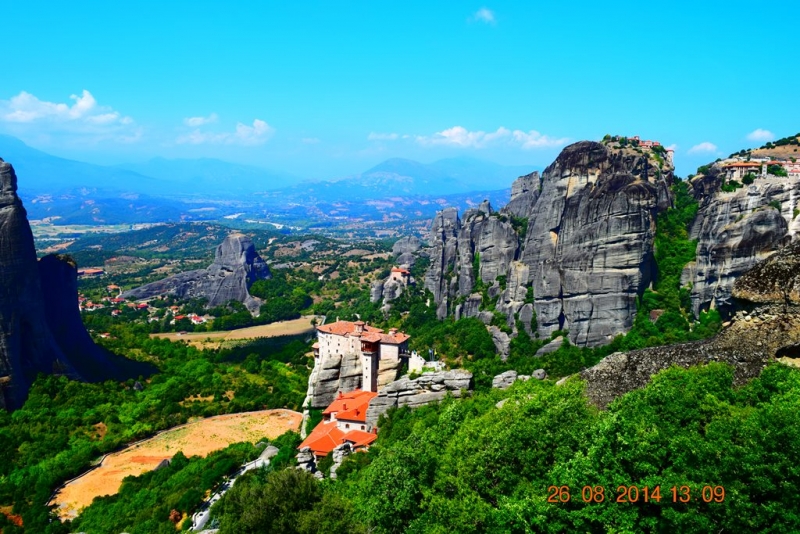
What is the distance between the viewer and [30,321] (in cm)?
3606

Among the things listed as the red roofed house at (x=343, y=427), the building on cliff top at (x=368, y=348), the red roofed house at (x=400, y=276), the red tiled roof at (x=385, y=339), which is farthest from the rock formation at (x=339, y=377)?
the red roofed house at (x=400, y=276)

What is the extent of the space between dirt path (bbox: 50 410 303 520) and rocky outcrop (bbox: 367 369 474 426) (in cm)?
950

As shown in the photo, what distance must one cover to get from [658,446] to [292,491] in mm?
8614

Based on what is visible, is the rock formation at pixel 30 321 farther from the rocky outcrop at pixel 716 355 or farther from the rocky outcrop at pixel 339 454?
the rocky outcrop at pixel 716 355

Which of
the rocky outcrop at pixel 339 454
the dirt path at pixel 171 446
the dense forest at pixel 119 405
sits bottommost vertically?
the dirt path at pixel 171 446

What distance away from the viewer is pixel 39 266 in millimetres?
40375

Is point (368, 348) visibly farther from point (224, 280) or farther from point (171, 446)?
point (224, 280)

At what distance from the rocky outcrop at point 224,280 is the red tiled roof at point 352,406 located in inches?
1963

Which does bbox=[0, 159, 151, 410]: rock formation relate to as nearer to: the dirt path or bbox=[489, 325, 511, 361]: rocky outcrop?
the dirt path

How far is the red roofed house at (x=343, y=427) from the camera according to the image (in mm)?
25328

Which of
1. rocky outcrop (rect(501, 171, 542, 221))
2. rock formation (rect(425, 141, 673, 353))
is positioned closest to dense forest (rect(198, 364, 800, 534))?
rock formation (rect(425, 141, 673, 353))

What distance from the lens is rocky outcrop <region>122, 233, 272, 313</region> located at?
3130 inches

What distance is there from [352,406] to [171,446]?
12.1m

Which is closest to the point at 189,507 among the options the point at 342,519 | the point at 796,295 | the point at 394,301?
the point at 342,519
